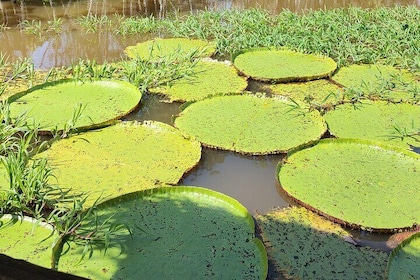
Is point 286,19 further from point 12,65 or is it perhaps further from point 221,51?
point 12,65

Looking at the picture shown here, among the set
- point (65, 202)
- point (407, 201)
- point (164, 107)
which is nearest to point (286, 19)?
point (164, 107)

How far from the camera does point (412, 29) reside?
521cm

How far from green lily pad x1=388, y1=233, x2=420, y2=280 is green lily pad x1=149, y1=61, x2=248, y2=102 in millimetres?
1943

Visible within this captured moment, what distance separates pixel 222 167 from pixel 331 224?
0.84 metres

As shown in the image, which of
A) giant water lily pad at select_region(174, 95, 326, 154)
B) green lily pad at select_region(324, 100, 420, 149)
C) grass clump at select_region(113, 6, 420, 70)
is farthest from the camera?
grass clump at select_region(113, 6, 420, 70)

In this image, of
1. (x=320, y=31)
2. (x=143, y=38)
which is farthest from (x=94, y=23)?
(x=320, y=31)

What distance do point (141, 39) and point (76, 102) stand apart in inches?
79.8

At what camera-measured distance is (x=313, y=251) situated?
2234 mm

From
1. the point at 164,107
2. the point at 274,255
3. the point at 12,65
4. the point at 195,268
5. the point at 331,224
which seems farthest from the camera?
the point at 12,65

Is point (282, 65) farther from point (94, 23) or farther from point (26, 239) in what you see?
point (26, 239)

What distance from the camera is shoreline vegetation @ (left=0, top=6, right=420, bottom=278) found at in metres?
2.43

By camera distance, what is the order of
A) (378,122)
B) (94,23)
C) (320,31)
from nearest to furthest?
(378,122), (320,31), (94,23)

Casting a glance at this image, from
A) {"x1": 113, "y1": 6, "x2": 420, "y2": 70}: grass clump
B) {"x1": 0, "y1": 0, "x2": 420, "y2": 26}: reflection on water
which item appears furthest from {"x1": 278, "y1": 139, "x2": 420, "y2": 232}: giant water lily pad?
{"x1": 0, "y1": 0, "x2": 420, "y2": 26}: reflection on water

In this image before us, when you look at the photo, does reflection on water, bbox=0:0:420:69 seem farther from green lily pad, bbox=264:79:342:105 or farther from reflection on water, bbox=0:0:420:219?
green lily pad, bbox=264:79:342:105
